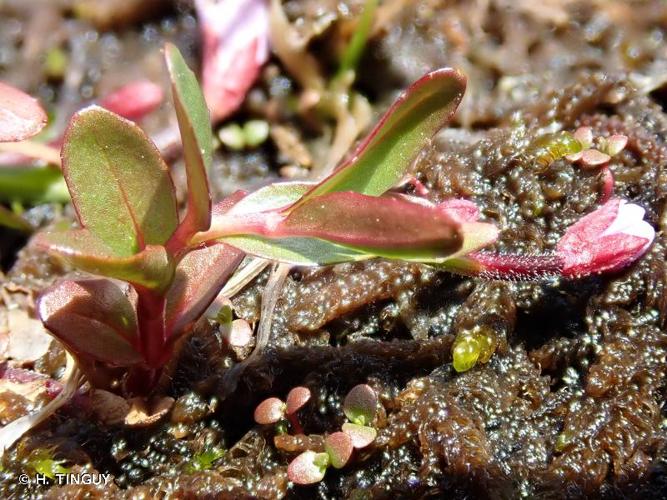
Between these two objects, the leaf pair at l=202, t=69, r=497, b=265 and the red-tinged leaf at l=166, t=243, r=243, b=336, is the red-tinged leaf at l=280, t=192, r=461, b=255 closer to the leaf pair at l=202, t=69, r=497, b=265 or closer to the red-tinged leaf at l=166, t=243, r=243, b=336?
the leaf pair at l=202, t=69, r=497, b=265

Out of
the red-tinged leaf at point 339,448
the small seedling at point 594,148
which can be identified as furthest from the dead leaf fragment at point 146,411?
the small seedling at point 594,148

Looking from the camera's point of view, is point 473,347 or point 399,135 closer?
point 399,135

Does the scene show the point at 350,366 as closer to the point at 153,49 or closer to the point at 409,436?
the point at 409,436

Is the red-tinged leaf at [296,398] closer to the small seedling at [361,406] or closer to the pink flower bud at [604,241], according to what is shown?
the small seedling at [361,406]

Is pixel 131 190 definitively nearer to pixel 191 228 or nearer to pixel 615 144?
pixel 191 228

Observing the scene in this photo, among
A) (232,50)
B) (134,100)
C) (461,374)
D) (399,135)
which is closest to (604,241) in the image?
(461,374)

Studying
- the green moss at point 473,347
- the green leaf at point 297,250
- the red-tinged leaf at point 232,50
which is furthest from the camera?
the red-tinged leaf at point 232,50

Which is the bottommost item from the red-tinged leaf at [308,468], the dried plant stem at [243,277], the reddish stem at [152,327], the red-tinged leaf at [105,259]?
the red-tinged leaf at [308,468]
